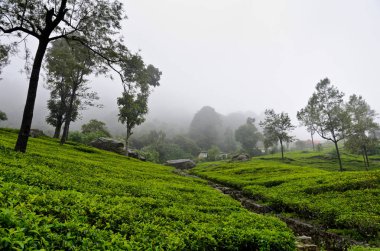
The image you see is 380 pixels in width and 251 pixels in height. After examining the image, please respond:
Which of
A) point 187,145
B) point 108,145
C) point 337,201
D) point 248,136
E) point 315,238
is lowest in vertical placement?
point 315,238

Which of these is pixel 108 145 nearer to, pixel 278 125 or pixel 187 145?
pixel 278 125

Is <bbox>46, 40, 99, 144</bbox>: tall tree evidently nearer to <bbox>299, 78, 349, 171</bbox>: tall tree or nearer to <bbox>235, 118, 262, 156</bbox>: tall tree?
<bbox>299, 78, 349, 171</bbox>: tall tree

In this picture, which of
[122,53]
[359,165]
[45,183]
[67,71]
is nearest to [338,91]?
[359,165]

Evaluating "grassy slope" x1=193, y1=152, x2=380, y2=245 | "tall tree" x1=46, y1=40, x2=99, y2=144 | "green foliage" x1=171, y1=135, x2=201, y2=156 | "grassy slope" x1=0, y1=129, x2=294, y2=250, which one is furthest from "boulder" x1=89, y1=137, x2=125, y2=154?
"green foliage" x1=171, y1=135, x2=201, y2=156

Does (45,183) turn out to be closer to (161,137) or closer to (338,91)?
(338,91)

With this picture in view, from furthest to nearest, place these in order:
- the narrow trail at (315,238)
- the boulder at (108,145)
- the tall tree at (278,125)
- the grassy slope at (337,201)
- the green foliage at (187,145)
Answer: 1. the green foliage at (187,145)
2. the tall tree at (278,125)
3. the boulder at (108,145)
4. the grassy slope at (337,201)
5. the narrow trail at (315,238)

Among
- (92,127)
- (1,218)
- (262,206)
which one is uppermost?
(92,127)

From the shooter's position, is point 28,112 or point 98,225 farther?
point 28,112

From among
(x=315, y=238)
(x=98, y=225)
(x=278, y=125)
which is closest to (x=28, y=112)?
(x=98, y=225)

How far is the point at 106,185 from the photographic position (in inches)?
588

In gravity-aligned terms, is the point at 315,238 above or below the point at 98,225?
below

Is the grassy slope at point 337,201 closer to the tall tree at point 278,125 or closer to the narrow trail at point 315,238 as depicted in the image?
the narrow trail at point 315,238

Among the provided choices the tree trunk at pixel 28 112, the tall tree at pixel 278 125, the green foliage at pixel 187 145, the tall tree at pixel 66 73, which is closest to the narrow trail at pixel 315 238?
the tree trunk at pixel 28 112

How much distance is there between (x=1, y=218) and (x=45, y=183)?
675 cm
